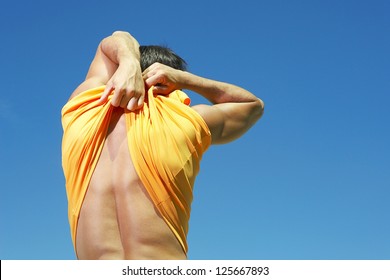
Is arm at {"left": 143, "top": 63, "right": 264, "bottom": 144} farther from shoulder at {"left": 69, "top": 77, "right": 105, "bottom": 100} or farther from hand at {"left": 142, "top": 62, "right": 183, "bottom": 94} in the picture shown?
shoulder at {"left": 69, "top": 77, "right": 105, "bottom": 100}

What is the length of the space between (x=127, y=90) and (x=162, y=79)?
334 mm

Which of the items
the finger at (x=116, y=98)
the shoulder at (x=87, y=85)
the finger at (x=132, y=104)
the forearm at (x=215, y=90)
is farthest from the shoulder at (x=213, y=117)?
the shoulder at (x=87, y=85)

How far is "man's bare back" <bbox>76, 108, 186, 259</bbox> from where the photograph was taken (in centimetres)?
327

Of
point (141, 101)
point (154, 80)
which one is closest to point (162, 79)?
point (154, 80)

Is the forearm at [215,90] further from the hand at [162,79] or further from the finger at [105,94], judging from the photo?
the finger at [105,94]

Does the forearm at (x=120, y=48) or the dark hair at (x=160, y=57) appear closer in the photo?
the forearm at (x=120, y=48)

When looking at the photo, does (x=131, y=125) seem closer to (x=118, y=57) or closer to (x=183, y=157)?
(x=183, y=157)

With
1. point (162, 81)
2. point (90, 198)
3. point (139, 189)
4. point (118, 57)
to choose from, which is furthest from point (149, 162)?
point (118, 57)

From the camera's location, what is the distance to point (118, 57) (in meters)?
3.99

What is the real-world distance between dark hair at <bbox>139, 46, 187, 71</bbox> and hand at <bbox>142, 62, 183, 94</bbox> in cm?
42

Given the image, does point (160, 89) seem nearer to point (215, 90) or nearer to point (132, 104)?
point (132, 104)

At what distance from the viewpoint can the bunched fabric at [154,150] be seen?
11.1ft

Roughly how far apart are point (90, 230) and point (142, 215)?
0.34 metres

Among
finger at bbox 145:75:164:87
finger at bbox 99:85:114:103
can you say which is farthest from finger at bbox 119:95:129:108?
finger at bbox 145:75:164:87
